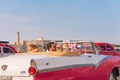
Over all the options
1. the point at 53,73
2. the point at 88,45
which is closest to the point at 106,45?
the point at 88,45

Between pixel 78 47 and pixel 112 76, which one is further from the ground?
pixel 78 47

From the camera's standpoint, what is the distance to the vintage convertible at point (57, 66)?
8.08m

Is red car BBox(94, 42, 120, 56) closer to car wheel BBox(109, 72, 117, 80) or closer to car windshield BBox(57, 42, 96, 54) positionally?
car wheel BBox(109, 72, 117, 80)

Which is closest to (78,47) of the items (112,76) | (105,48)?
(112,76)

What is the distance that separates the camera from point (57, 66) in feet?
28.2

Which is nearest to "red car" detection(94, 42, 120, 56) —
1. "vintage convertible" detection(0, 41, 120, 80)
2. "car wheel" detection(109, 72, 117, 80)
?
"car wheel" detection(109, 72, 117, 80)

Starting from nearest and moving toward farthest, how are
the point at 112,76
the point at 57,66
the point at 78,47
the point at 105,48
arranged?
1. the point at 57,66
2. the point at 78,47
3. the point at 112,76
4. the point at 105,48

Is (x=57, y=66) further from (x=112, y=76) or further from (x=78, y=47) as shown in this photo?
(x=112, y=76)

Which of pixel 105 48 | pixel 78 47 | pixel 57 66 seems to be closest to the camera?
pixel 57 66

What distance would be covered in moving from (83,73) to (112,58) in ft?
7.25

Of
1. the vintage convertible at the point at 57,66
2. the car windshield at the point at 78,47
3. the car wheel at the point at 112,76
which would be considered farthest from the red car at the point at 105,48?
the vintage convertible at the point at 57,66

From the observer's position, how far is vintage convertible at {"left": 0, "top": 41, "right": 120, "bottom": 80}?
8.08 m

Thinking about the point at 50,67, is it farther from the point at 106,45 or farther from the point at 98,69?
the point at 106,45

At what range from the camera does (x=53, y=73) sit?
27.6ft
